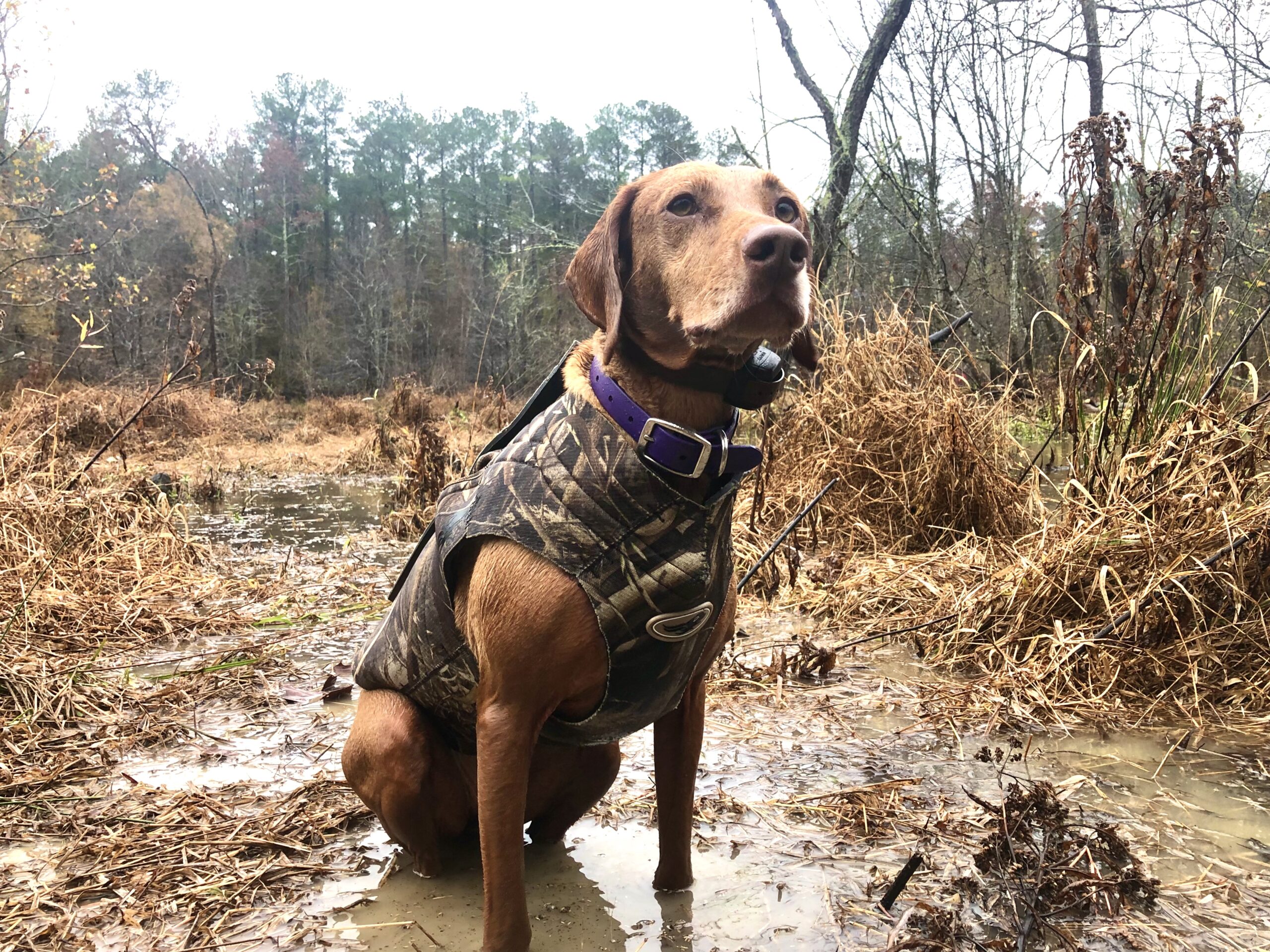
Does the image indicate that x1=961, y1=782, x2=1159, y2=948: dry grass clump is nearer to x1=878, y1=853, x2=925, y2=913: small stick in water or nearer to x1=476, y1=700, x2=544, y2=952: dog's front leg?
x1=878, y1=853, x2=925, y2=913: small stick in water

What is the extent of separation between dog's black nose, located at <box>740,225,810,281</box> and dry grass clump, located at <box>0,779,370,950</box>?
5.98 ft

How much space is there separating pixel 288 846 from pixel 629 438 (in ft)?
5.05

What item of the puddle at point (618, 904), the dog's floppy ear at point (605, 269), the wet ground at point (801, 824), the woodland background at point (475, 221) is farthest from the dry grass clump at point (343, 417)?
the dog's floppy ear at point (605, 269)

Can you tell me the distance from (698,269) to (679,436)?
0.38 m

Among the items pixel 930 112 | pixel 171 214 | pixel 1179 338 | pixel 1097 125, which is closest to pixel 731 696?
pixel 1179 338

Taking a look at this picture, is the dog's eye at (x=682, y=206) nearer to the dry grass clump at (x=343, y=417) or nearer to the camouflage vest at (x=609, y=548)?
the camouflage vest at (x=609, y=548)

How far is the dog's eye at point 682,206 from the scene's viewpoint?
188 cm

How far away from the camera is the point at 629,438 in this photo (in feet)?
5.62

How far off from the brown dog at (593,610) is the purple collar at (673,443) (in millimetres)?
36

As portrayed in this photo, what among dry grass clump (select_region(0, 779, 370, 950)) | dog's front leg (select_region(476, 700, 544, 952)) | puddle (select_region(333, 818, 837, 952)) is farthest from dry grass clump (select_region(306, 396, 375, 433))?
dog's front leg (select_region(476, 700, 544, 952))

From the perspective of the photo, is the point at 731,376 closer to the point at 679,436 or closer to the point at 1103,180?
the point at 679,436

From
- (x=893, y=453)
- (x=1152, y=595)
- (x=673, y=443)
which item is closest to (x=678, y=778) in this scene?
(x=673, y=443)

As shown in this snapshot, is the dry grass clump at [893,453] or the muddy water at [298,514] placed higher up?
the dry grass clump at [893,453]

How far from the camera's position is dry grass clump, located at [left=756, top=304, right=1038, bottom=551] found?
5.11 meters
